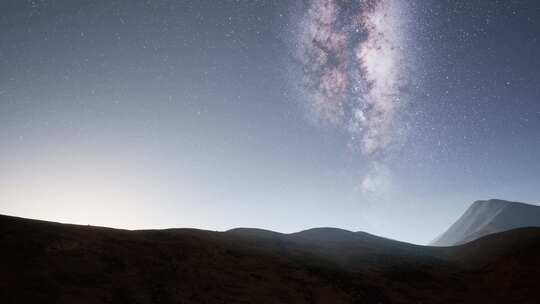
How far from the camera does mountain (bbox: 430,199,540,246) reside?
10569cm

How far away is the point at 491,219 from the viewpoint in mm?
119062

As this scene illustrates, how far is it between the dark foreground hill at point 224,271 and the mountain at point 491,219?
300 feet

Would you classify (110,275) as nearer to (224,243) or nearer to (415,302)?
(224,243)

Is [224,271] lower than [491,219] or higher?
lower

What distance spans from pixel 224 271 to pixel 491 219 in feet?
453

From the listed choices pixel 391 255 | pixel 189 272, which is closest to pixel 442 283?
pixel 391 255

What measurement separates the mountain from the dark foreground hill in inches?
3602

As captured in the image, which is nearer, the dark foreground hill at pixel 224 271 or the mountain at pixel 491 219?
the dark foreground hill at pixel 224 271

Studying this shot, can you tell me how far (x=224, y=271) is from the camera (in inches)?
750

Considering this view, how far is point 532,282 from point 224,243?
24.2 meters

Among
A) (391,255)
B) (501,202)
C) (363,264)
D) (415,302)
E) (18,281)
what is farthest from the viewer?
(501,202)

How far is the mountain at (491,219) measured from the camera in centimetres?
10569

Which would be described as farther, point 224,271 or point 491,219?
point 491,219

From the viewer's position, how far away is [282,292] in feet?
58.5
